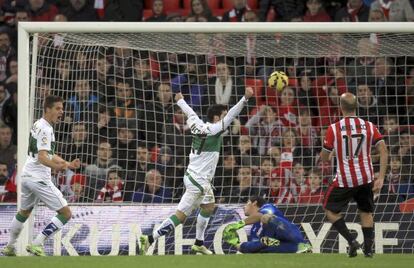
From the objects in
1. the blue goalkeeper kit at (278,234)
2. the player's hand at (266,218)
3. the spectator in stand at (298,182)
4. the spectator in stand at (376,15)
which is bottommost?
the blue goalkeeper kit at (278,234)

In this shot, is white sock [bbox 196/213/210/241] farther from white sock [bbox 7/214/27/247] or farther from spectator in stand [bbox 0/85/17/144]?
spectator in stand [bbox 0/85/17/144]

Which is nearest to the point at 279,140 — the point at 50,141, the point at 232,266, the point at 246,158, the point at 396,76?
the point at 246,158

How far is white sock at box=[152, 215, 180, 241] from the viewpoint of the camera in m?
15.0

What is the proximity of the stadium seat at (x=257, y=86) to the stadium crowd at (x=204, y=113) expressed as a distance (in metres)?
Result: 0.02

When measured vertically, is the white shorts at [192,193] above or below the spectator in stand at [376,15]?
below

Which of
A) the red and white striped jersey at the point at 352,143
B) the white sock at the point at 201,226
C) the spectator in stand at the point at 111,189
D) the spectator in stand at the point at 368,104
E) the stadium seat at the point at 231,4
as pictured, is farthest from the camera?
the stadium seat at the point at 231,4

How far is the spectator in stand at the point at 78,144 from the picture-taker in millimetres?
16703

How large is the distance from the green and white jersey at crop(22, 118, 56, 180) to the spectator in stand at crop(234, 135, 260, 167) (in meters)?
3.76

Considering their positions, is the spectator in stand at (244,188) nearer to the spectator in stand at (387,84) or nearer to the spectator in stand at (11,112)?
the spectator in stand at (387,84)

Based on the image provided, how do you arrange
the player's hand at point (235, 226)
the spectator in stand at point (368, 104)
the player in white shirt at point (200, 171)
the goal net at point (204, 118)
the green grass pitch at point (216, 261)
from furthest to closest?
the spectator in stand at point (368, 104) < the goal net at point (204, 118) < the player's hand at point (235, 226) < the player in white shirt at point (200, 171) < the green grass pitch at point (216, 261)

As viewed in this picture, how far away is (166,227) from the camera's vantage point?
1496cm

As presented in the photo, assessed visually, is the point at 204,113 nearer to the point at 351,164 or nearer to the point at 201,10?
the point at 201,10

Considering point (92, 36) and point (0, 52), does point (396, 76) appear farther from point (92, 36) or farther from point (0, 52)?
point (0, 52)

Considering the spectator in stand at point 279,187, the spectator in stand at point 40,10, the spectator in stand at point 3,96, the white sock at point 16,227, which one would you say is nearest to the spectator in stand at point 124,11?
the spectator in stand at point 40,10
